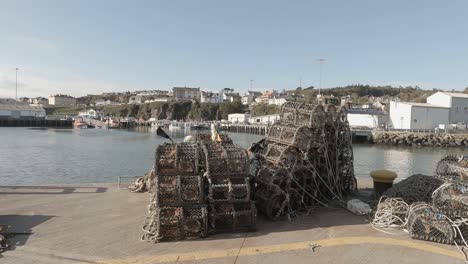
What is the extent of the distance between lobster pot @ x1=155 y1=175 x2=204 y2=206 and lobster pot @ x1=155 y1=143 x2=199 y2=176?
0.84ft

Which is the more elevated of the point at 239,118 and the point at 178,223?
the point at 239,118

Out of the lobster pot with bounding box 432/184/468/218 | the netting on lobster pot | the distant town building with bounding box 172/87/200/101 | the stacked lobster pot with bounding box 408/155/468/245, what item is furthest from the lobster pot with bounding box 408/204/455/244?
the distant town building with bounding box 172/87/200/101

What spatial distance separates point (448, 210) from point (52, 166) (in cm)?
2817

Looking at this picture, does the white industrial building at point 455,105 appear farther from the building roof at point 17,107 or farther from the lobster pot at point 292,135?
the building roof at point 17,107

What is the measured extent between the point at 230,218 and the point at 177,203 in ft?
3.63

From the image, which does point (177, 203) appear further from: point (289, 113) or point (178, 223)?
point (289, 113)

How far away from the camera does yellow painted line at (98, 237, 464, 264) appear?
5.97 metres

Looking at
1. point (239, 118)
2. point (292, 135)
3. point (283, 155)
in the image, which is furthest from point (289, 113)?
point (239, 118)

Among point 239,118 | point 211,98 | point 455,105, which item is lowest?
point 239,118

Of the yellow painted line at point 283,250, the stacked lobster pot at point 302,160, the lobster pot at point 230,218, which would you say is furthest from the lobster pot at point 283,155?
the yellow painted line at point 283,250

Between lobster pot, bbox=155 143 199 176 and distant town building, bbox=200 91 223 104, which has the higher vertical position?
distant town building, bbox=200 91 223 104

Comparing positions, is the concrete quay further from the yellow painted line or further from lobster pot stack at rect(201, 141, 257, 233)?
lobster pot stack at rect(201, 141, 257, 233)

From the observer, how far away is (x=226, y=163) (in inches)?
306

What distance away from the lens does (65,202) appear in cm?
958
